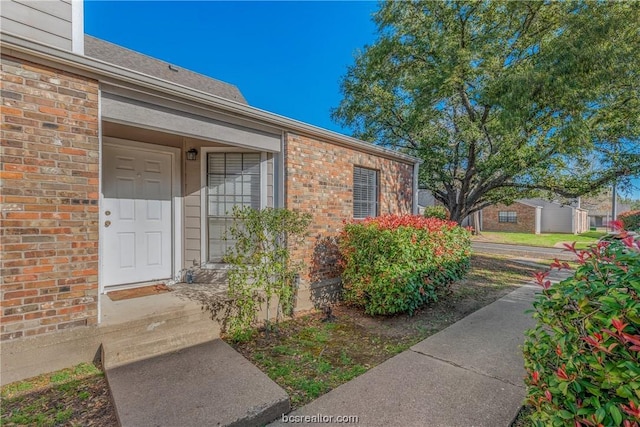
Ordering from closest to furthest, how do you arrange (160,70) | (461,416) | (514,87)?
1. (461,416)
2. (514,87)
3. (160,70)

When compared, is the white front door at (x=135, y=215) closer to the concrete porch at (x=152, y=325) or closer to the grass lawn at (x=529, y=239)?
the concrete porch at (x=152, y=325)

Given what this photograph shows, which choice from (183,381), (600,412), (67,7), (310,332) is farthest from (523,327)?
(67,7)

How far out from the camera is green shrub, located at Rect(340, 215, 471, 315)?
4637mm

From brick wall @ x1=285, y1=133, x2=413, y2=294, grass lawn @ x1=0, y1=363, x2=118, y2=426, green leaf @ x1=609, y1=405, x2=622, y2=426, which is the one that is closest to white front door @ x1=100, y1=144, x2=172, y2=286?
grass lawn @ x1=0, y1=363, x2=118, y2=426

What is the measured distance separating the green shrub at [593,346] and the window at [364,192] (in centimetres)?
469

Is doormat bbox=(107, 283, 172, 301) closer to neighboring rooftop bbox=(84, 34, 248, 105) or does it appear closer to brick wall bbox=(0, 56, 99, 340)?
brick wall bbox=(0, 56, 99, 340)

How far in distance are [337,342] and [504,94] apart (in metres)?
6.93

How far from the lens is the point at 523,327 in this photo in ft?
14.2

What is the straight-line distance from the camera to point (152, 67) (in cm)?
727

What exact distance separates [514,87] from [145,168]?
307 inches

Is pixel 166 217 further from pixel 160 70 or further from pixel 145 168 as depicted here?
pixel 160 70

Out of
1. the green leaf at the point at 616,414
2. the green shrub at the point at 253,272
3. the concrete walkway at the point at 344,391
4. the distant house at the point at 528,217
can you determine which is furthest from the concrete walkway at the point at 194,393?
the distant house at the point at 528,217

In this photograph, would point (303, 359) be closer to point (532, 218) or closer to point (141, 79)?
point (141, 79)

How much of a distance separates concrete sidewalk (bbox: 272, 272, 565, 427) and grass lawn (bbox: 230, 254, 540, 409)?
0.23 meters
